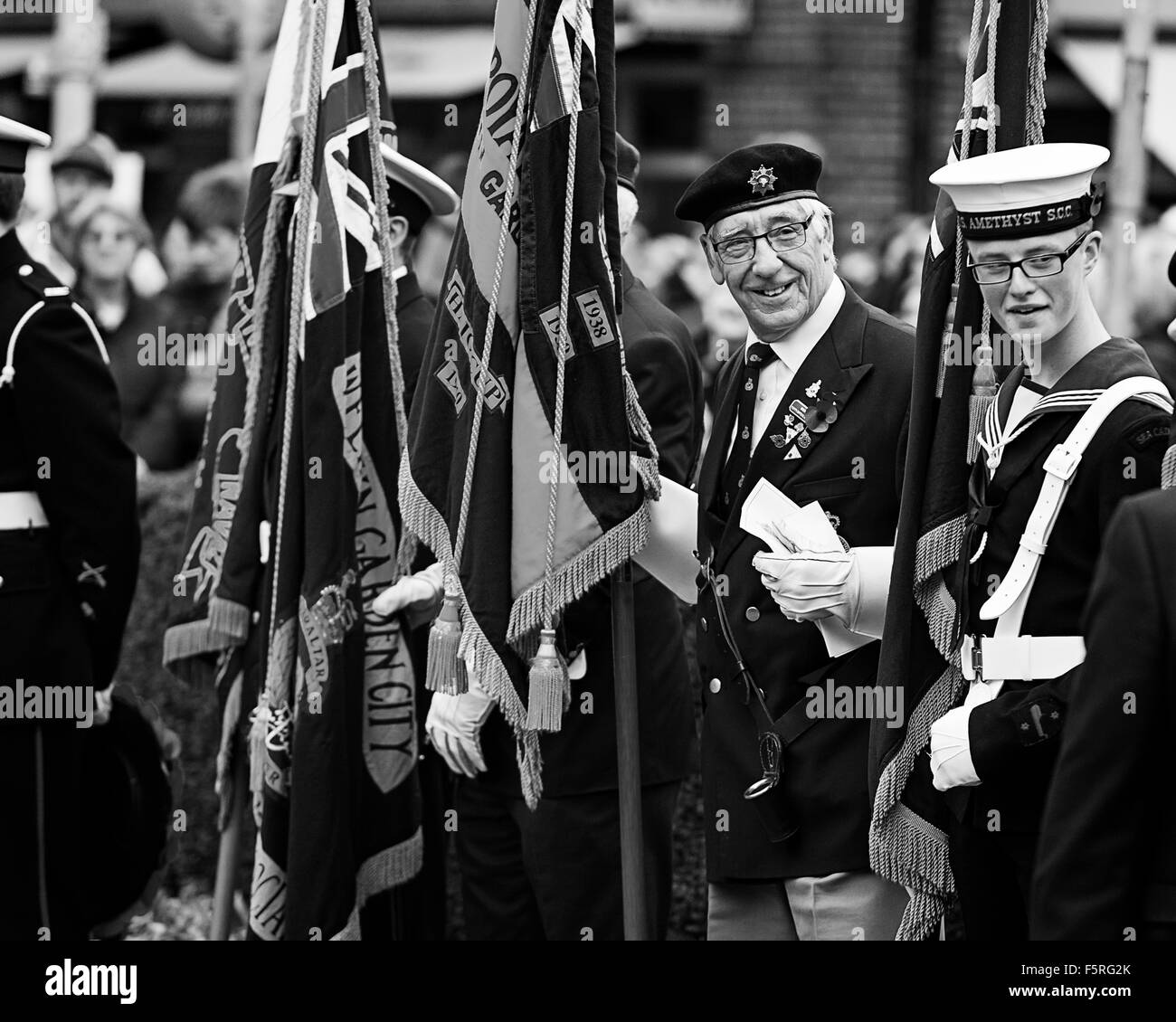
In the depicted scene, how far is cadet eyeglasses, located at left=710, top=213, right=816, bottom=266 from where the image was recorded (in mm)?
4332

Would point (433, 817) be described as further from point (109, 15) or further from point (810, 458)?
point (109, 15)

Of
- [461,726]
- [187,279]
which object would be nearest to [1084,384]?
[461,726]

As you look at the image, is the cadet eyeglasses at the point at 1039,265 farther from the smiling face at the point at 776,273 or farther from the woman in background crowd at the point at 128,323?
the woman in background crowd at the point at 128,323

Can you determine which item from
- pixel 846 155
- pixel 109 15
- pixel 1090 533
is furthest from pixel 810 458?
pixel 109 15

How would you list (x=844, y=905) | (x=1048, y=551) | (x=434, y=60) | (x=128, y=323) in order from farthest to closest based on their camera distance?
1. (x=434, y=60)
2. (x=128, y=323)
3. (x=844, y=905)
4. (x=1048, y=551)

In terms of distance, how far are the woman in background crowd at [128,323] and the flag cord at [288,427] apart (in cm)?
380

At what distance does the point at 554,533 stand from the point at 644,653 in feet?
1.95

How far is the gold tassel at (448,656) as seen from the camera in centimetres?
447

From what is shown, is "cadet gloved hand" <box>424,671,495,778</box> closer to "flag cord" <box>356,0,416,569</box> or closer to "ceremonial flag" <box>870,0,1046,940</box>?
"flag cord" <box>356,0,416,569</box>

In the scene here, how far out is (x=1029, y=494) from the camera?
371 centimetres

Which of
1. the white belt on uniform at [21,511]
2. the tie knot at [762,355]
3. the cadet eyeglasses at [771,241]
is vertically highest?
the cadet eyeglasses at [771,241]

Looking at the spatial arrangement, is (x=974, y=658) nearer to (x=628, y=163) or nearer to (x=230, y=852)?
(x=628, y=163)

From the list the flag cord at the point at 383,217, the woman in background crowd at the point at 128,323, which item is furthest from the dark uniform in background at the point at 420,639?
the woman in background crowd at the point at 128,323

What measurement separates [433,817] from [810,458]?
1.79 meters
